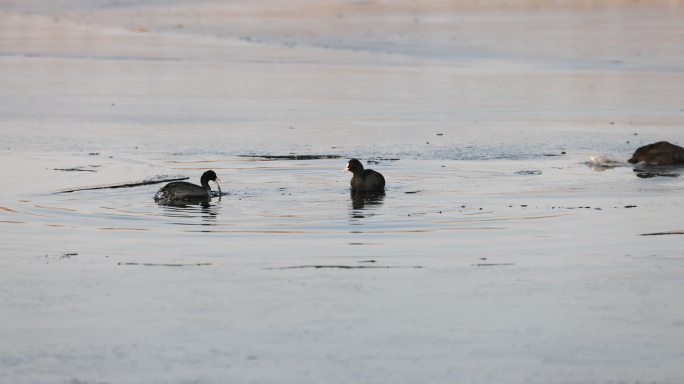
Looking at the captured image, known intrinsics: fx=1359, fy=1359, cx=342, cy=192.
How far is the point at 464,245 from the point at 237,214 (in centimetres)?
298

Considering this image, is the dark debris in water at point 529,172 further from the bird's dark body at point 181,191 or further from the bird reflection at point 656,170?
the bird's dark body at point 181,191

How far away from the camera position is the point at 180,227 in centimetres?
1273

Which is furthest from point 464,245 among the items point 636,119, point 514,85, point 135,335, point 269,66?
point 269,66

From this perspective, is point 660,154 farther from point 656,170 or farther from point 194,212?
point 194,212

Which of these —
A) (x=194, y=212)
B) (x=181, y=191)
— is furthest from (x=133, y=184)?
(x=194, y=212)

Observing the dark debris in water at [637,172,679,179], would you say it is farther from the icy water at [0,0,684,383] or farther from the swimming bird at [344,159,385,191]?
the swimming bird at [344,159,385,191]

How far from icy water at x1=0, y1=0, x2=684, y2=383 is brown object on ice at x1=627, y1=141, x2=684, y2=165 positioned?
0.20m

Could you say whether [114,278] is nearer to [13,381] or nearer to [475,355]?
[13,381]

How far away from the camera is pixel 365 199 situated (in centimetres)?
1439

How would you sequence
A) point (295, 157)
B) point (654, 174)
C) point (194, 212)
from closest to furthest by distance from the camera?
point (194, 212) → point (654, 174) → point (295, 157)

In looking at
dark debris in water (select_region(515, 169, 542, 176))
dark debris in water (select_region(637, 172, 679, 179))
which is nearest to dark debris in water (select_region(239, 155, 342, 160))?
dark debris in water (select_region(515, 169, 542, 176))

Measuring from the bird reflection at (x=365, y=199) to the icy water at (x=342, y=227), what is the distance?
0.21ft

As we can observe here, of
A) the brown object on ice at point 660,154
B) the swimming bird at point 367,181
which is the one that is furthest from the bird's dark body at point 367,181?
the brown object on ice at point 660,154

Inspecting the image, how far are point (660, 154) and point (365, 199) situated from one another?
4.39 metres
